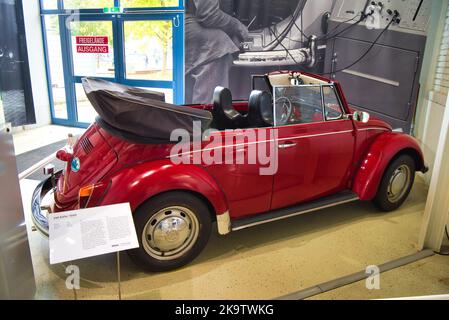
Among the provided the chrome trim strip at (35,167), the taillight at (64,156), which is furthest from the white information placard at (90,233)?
the chrome trim strip at (35,167)

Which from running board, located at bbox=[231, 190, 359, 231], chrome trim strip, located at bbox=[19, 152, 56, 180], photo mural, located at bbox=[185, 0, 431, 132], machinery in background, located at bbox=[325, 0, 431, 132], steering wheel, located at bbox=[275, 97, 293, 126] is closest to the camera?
running board, located at bbox=[231, 190, 359, 231]

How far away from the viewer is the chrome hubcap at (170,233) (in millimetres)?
2756

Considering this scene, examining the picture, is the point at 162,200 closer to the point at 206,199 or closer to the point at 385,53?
the point at 206,199

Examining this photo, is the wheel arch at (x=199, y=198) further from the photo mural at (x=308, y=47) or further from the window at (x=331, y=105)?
the photo mural at (x=308, y=47)

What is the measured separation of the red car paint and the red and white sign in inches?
177

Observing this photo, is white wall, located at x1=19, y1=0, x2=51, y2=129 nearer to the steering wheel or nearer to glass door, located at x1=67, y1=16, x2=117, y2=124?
glass door, located at x1=67, y1=16, x2=117, y2=124

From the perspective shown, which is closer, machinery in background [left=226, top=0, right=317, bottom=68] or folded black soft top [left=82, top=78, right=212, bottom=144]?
folded black soft top [left=82, top=78, right=212, bottom=144]

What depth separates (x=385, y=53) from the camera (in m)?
5.53

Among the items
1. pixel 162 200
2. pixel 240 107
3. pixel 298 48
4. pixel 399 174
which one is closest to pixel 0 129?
pixel 162 200

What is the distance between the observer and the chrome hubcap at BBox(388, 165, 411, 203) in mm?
3979

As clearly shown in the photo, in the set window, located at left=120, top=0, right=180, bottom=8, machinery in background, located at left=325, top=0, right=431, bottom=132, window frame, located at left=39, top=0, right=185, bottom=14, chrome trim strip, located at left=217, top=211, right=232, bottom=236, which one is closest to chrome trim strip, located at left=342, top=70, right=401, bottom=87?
machinery in background, located at left=325, top=0, right=431, bottom=132

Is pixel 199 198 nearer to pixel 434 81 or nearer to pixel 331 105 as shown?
pixel 331 105

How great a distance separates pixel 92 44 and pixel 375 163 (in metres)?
6.32

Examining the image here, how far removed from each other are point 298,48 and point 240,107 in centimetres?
264
